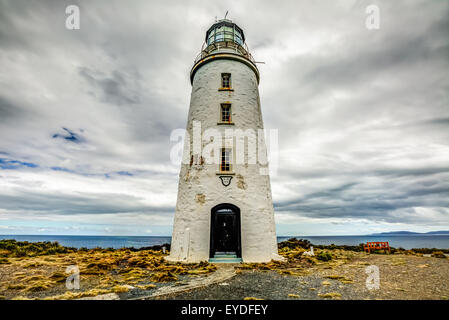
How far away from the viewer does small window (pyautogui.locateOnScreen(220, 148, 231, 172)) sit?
11.5 m

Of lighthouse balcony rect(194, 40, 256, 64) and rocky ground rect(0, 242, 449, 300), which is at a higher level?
lighthouse balcony rect(194, 40, 256, 64)

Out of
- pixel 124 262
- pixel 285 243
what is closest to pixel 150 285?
pixel 124 262

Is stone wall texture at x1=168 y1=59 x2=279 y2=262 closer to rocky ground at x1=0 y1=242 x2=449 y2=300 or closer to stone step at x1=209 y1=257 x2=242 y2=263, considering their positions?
stone step at x1=209 y1=257 x2=242 y2=263

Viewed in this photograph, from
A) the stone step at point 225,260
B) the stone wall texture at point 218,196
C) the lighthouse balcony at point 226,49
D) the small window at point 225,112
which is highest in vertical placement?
Result: the lighthouse balcony at point 226,49

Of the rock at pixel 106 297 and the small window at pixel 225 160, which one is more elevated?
the small window at pixel 225 160

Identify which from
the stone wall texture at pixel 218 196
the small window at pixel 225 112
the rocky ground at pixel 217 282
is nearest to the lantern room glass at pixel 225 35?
the stone wall texture at pixel 218 196

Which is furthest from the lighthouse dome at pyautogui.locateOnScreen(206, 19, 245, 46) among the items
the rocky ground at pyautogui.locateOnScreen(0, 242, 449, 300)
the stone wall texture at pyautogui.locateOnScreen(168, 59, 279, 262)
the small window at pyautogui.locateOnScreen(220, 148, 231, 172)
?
the rocky ground at pyautogui.locateOnScreen(0, 242, 449, 300)

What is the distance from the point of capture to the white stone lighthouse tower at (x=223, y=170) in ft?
34.7

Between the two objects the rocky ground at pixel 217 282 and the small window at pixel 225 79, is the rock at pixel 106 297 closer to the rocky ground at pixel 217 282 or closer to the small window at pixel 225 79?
the rocky ground at pixel 217 282

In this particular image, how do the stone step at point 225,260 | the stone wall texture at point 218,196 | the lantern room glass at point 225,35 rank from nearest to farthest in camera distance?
the stone step at point 225,260 → the stone wall texture at point 218,196 → the lantern room glass at point 225,35

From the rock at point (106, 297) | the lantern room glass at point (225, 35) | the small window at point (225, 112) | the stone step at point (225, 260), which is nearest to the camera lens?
the rock at point (106, 297)
